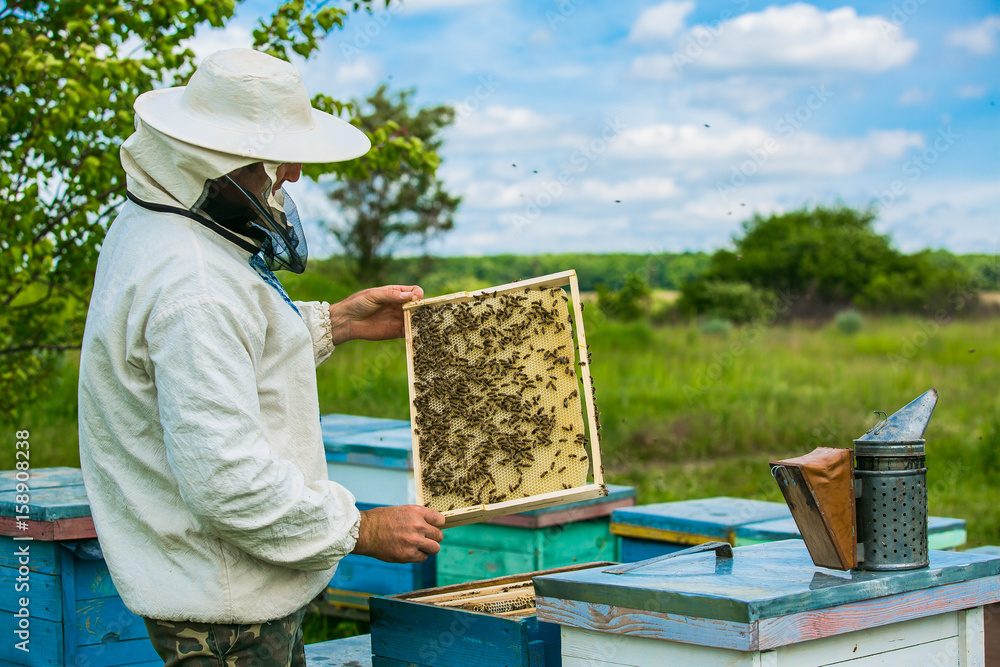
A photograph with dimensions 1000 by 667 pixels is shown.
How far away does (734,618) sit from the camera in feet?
6.19

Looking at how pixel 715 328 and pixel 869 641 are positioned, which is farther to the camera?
pixel 715 328

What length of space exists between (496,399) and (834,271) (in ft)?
85.1

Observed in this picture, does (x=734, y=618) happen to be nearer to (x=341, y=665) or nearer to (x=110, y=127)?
(x=341, y=665)

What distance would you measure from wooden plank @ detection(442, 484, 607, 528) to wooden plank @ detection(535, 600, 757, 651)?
43 cm

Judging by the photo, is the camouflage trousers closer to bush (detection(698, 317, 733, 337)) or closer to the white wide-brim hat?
the white wide-brim hat

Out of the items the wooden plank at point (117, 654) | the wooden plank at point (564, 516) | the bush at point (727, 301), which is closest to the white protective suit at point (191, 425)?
the wooden plank at point (117, 654)

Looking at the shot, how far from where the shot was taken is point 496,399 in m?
2.85

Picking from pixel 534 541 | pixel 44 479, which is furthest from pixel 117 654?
pixel 534 541

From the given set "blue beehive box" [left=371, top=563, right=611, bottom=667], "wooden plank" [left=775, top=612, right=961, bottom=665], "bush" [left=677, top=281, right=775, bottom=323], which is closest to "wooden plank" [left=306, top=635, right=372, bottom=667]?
"blue beehive box" [left=371, top=563, right=611, bottom=667]

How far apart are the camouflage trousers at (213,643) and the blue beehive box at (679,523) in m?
2.23

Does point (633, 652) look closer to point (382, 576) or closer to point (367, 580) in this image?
point (382, 576)

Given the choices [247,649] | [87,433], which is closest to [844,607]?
[247,649]

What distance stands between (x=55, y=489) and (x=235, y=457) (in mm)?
2169

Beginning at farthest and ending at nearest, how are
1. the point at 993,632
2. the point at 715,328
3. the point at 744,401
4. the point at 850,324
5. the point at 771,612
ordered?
1. the point at 850,324
2. the point at 715,328
3. the point at 744,401
4. the point at 993,632
5. the point at 771,612
